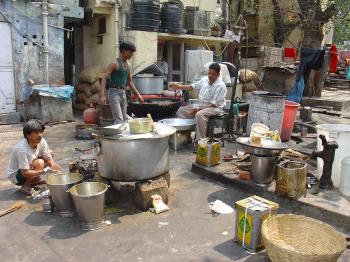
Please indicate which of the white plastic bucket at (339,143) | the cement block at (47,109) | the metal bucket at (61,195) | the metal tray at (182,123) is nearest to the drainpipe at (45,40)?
the cement block at (47,109)

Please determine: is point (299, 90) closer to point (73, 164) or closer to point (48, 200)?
point (73, 164)

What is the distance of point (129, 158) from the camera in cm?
473

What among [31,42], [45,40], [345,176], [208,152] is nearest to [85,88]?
[45,40]

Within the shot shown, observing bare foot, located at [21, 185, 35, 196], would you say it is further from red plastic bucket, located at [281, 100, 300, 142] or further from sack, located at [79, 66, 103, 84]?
sack, located at [79, 66, 103, 84]

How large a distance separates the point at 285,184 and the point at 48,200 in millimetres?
3318

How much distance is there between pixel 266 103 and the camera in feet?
25.8

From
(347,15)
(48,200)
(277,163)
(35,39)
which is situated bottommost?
(48,200)

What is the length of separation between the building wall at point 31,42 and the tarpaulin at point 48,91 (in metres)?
0.38

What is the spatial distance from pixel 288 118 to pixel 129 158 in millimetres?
4955

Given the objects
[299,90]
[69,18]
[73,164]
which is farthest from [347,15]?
[73,164]

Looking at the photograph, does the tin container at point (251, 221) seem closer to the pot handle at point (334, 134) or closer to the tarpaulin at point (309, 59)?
the pot handle at point (334, 134)

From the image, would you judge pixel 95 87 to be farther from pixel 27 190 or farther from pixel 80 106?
pixel 27 190

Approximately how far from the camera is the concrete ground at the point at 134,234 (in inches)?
151

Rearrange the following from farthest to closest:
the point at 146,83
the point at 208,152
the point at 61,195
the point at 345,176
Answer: the point at 146,83, the point at 208,152, the point at 345,176, the point at 61,195
